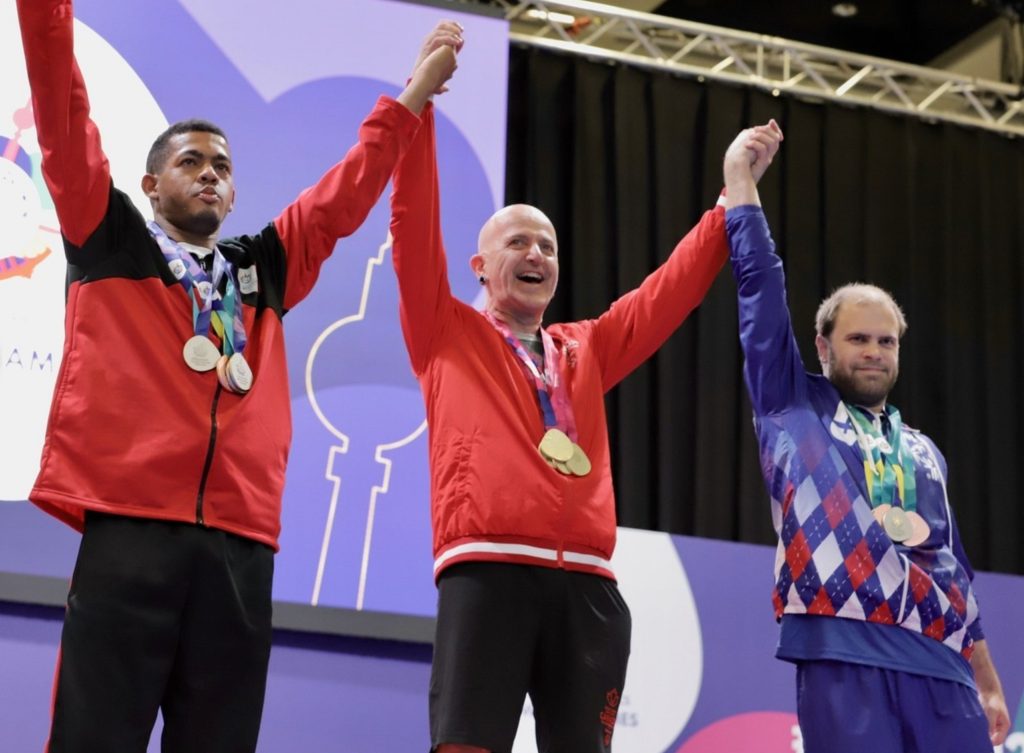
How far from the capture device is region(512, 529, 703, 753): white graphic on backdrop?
149 inches

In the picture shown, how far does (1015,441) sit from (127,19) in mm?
3802

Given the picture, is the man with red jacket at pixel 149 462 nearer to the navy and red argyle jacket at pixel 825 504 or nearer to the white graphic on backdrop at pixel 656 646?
the navy and red argyle jacket at pixel 825 504

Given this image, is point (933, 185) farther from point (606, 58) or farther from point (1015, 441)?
point (606, 58)

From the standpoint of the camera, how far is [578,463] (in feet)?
8.43

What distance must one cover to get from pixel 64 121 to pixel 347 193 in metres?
0.53

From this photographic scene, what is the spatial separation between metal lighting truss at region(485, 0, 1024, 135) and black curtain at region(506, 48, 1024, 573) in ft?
0.31

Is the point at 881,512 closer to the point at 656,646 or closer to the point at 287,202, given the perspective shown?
the point at 656,646

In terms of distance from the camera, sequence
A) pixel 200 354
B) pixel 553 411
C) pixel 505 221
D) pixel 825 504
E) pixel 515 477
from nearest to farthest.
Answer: pixel 200 354 < pixel 515 477 < pixel 553 411 < pixel 825 504 < pixel 505 221

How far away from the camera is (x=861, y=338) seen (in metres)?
2.97

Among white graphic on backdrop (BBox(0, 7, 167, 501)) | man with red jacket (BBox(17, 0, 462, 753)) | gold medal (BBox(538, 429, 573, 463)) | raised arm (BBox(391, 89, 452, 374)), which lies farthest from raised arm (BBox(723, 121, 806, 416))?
white graphic on backdrop (BBox(0, 7, 167, 501))

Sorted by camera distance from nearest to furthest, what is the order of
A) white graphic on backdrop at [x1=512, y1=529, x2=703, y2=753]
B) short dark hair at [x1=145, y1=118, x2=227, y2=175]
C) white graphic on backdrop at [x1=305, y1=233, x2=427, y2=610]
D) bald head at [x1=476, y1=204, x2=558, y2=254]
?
1. short dark hair at [x1=145, y1=118, x2=227, y2=175]
2. bald head at [x1=476, y1=204, x2=558, y2=254]
3. white graphic on backdrop at [x1=305, y1=233, x2=427, y2=610]
4. white graphic on backdrop at [x1=512, y1=529, x2=703, y2=753]

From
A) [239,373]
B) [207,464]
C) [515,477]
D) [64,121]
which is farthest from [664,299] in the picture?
[64,121]

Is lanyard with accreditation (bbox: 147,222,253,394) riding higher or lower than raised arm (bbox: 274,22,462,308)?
lower

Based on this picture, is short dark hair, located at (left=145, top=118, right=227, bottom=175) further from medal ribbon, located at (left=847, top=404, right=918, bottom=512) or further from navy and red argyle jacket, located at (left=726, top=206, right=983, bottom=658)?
medal ribbon, located at (left=847, top=404, right=918, bottom=512)
